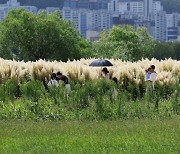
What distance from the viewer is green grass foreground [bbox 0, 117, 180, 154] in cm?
1091

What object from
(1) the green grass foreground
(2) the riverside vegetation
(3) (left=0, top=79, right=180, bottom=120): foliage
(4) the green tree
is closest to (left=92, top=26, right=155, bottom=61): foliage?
(4) the green tree

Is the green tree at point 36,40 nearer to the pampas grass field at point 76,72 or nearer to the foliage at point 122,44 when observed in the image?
the foliage at point 122,44

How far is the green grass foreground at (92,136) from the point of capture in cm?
1091

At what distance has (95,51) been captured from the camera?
60938 mm

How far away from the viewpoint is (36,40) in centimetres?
5034

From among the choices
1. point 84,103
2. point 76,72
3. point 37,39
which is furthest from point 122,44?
point 84,103

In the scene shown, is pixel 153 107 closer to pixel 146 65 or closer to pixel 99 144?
pixel 99 144

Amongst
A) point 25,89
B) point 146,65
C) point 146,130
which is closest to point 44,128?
point 146,130

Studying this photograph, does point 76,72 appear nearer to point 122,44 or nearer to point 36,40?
point 36,40

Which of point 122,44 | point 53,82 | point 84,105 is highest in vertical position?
point 53,82

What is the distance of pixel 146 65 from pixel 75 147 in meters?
12.8

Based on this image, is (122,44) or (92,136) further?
(122,44)

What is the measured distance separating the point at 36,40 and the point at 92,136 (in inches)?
1511

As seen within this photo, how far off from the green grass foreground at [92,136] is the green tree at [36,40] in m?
35.0
